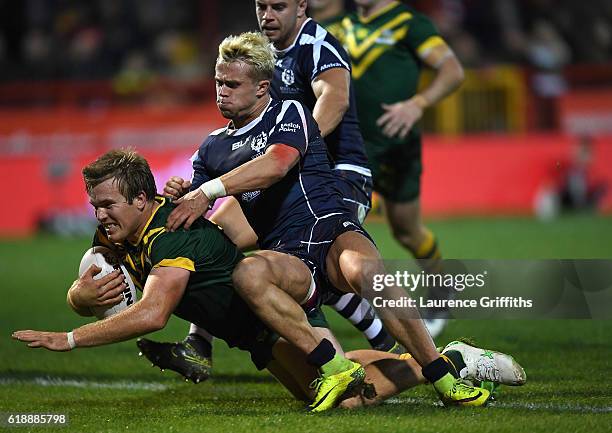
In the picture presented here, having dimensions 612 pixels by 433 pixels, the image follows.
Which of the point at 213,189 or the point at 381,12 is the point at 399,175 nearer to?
the point at 381,12

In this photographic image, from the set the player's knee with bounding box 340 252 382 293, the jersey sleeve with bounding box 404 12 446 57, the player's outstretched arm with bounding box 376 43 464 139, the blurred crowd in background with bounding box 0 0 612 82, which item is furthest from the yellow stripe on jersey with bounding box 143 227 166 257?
the blurred crowd in background with bounding box 0 0 612 82

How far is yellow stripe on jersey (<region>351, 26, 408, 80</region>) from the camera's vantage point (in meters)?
8.35

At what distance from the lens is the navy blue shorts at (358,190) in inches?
261

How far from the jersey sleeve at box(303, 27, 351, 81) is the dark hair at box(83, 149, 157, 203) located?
5.58 ft

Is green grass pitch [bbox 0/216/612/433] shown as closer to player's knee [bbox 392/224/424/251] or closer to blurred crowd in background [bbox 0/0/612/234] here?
player's knee [bbox 392/224/424/251]

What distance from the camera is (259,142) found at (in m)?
5.94

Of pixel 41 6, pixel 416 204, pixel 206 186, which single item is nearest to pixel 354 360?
pixel 206 186

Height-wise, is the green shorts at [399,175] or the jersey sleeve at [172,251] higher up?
the jersey sleeve at [172,251]

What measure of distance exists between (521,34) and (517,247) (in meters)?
8.09

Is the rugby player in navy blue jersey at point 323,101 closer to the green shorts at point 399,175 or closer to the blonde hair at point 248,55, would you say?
the blonde hair at point 248,55

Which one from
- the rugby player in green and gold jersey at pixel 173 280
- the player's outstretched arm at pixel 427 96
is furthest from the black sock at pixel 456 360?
the player's outstretched arm at pixel 427 96

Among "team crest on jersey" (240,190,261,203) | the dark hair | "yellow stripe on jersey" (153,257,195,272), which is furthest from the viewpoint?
"team crest on jersey" (240,190,261,203)

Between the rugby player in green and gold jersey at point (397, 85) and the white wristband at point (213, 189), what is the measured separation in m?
2.71

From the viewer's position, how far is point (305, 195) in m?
6.04
